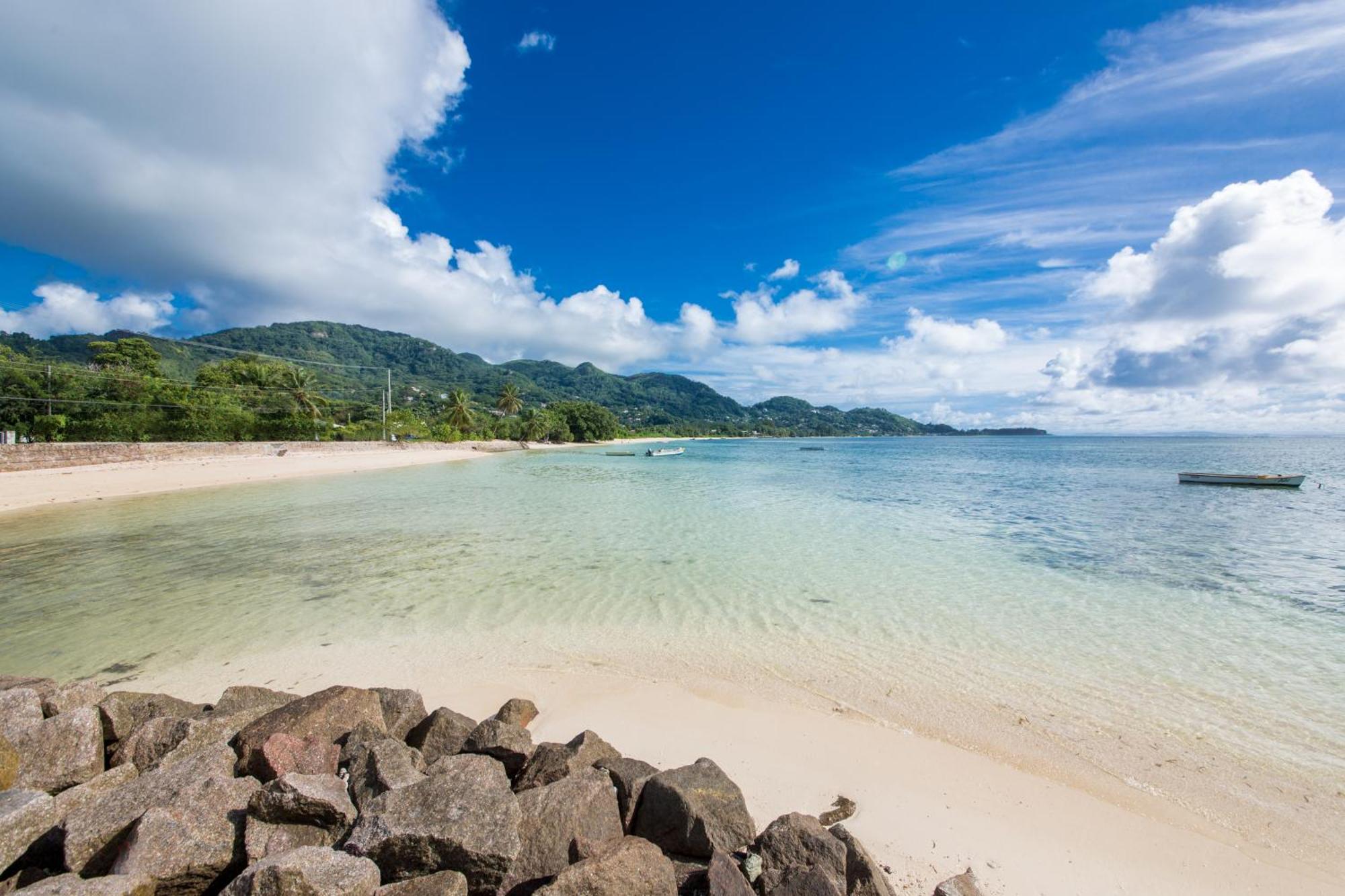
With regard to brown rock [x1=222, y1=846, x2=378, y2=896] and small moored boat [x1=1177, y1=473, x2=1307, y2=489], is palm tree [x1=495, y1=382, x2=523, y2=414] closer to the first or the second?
small moored boat [x1=1177, y1=473, x2=1307, y2=489]

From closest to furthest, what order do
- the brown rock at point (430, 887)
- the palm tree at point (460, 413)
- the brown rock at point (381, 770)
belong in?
1. the brown rock at point (430, 887)
2. the brown rock at point (381, 770)
3. the palm tree at point (460, 413)

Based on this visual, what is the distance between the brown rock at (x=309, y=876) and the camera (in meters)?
2.24

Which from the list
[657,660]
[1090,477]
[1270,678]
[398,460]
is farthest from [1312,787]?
[398,460]

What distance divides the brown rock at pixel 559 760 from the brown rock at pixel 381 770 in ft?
2.18

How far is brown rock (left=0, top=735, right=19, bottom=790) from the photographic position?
10.2ft

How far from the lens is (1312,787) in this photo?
169 inches

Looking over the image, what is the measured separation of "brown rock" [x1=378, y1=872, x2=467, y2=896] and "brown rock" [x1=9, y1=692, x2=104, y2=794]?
259cm

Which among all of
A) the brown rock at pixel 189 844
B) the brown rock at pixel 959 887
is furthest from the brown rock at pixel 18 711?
the brown rock at pixel 959 887

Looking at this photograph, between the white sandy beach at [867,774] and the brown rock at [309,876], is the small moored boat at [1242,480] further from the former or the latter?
the brown rock at [309,876]

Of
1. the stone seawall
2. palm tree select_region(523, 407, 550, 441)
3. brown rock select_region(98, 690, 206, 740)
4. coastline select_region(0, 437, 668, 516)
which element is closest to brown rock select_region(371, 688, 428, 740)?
brown rock select_region(98, 690, 206, 740)

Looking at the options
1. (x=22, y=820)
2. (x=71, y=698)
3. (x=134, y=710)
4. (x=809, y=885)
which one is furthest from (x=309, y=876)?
(x=71, y=698)

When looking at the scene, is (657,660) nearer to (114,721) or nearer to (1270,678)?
(114,721)

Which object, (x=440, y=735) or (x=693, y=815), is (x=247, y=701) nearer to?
(x=440, y=735)

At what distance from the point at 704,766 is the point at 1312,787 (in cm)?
502
